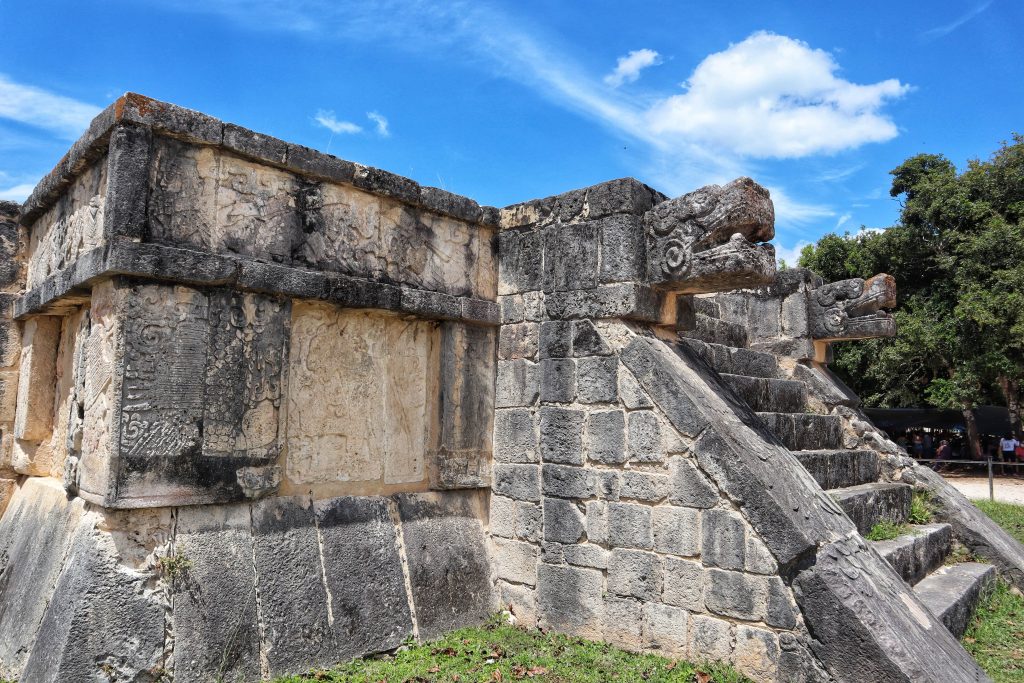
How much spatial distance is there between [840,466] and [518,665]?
11.6 ft

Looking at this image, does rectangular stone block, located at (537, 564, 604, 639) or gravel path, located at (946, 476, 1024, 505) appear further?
gravel path, located at (946, 476, 1024, 505)

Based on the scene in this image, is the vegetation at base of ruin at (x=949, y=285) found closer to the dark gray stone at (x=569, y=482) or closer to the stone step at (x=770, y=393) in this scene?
the stone step at (x=770, y=393)

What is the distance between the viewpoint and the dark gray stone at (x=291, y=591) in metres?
3.79

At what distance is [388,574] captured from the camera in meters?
4.38

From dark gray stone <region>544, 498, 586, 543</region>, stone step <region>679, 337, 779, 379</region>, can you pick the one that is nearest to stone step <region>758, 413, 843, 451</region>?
stone step <region>679, 337, 779, 379</region>

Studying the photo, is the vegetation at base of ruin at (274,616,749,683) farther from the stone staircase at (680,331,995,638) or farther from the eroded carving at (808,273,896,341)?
the eroded carving at (808,273,896,341)

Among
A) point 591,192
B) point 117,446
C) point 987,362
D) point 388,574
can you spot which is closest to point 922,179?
point 987,362

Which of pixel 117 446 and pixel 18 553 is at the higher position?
pixel 117 446

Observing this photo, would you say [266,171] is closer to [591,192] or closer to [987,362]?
[591,192]

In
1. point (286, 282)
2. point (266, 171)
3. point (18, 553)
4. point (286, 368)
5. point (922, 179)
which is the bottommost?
point (18, 553)

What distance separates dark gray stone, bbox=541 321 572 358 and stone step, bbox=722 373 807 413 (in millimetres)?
1584

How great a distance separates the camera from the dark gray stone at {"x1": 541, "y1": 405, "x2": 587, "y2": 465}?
4645 millimetres

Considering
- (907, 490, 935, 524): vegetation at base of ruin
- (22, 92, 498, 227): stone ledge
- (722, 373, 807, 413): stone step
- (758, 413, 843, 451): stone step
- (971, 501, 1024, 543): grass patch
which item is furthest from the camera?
(971, 501, 1024, 543): grass patch

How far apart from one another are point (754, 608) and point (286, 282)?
125 inches
